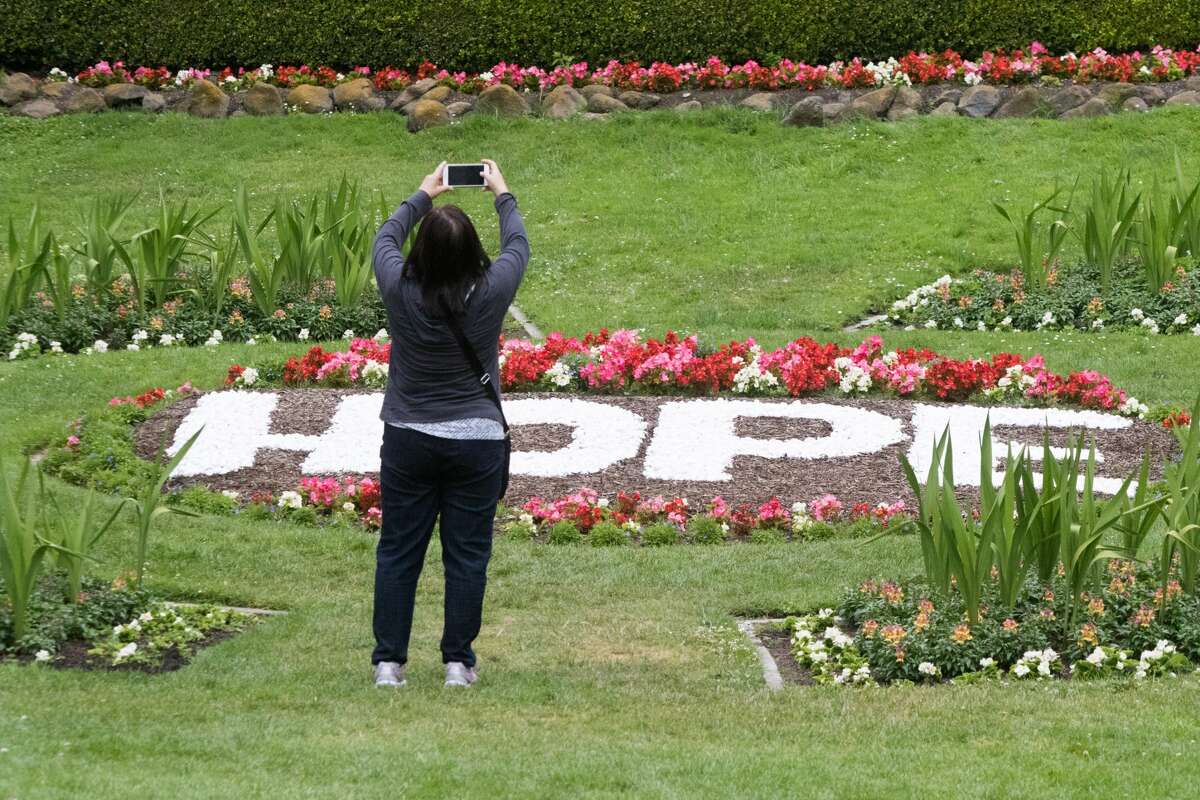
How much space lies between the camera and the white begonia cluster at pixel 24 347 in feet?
36.9

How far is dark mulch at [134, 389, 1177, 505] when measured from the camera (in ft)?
29.1

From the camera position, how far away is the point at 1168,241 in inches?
467

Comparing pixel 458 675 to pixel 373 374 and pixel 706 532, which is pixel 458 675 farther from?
pixel 373 374

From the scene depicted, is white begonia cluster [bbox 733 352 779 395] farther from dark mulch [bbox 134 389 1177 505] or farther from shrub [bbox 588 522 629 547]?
shrub [bbox 588 522 629 547]

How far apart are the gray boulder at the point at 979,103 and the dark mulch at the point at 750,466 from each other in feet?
24.4

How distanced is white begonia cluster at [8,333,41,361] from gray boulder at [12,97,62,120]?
24.8 feet

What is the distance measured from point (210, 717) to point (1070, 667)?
9.25 ft

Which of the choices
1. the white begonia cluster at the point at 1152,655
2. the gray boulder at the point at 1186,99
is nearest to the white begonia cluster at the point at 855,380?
the white begonia cluster at the point at 1152,655

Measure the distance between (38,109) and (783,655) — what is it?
13.9 m

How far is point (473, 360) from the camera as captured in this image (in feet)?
18.9

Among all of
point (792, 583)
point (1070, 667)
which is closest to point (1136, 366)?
point (792, 583)

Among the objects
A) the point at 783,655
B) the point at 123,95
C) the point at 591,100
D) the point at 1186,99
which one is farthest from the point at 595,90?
the point at 783,655

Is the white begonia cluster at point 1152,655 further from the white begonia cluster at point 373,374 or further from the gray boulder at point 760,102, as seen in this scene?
the gray boulder at point 760,102

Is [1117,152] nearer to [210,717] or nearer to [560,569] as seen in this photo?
[560,569]
